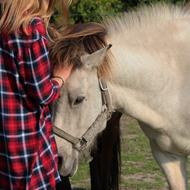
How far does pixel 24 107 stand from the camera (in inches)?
97.7

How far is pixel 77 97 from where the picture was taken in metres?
2.88

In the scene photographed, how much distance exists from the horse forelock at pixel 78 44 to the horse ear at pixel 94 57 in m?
0.03

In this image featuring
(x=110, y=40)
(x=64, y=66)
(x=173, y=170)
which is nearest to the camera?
(x=64, y=66)

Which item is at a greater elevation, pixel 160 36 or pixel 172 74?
pixel 160 36

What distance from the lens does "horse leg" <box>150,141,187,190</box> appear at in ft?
11.1

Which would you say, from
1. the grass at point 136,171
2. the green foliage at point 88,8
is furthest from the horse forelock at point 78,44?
the green foliage at point 88,8

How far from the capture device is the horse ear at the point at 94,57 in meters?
2.88

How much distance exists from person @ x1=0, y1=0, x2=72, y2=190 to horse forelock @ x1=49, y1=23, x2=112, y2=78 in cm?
31

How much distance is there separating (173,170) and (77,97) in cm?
94

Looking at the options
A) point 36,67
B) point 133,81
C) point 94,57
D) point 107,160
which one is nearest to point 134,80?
point 133,81

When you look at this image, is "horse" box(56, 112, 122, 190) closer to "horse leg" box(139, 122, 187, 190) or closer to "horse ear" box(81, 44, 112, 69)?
"horse leg" box(139, 122, 187, 190)

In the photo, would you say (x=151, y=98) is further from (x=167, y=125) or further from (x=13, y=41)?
(x=13, y=41)

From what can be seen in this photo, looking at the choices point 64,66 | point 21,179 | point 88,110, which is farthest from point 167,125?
point 21,179

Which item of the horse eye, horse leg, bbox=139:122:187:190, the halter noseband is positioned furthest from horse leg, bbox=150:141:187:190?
the horse eye
